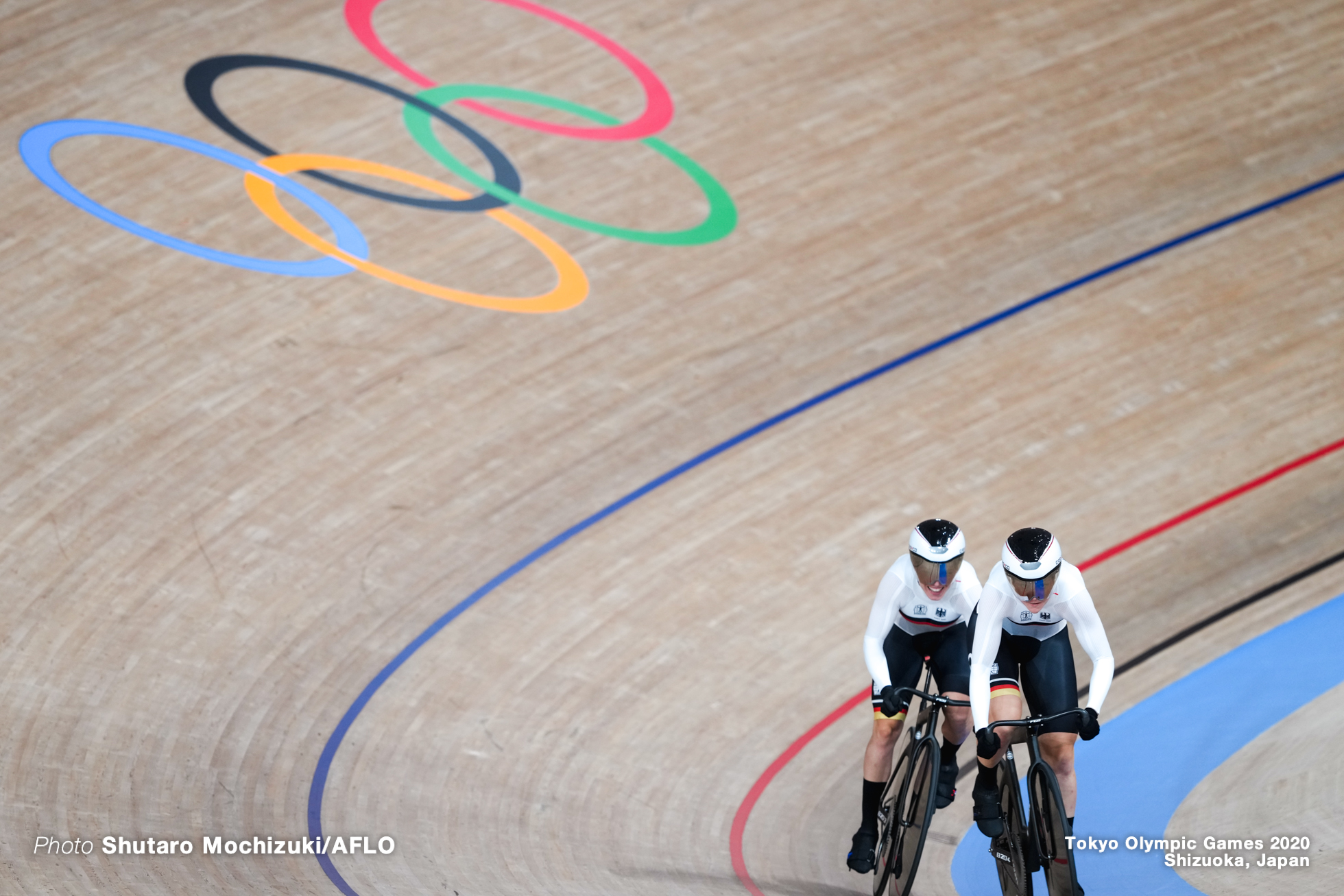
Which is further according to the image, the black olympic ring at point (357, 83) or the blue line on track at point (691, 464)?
the black olympic ring at point (357, 83)

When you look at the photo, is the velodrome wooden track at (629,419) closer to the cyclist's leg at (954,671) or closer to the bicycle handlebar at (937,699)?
the cyclist's leg at (954,671)

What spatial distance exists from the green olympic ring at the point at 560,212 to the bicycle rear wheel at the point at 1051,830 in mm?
3586

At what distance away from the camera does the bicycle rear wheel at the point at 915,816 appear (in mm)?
3369

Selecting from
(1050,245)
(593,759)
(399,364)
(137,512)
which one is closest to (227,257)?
(399,364)

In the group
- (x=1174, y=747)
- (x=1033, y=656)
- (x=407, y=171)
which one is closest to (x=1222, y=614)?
(x=1174, y=747)

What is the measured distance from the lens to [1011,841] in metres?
3.33

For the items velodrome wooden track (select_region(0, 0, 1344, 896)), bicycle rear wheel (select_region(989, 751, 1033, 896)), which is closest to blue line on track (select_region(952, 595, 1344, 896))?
velodrome wooden track (select_region(0, 0, 1344, 896))

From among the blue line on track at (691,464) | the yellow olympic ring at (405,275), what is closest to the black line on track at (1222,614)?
the blue line on track at (691,464)

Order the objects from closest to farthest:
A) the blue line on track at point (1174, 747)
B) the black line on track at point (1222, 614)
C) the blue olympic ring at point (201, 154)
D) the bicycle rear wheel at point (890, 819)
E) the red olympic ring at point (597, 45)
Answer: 1. the bicycle rear wheel at point (890, 819)
2. the blue line on track at point (1174, 747)
3. the black line on track at point (1222, 614)
4. the blue olympic ring at point (201, 154)
5. the red olympic ring at point (597, 45)

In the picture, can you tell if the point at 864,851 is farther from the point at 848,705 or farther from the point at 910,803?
the point at 848,705

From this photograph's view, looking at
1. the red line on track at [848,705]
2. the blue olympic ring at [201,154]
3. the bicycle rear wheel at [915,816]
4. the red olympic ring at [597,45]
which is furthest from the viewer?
the red olympic ring at [597,45]

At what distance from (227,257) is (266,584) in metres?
1.80

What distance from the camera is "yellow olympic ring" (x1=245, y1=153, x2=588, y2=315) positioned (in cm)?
591

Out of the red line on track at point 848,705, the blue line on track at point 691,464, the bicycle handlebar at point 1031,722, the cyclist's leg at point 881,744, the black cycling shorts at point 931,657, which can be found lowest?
the red line on track at point 848,705
